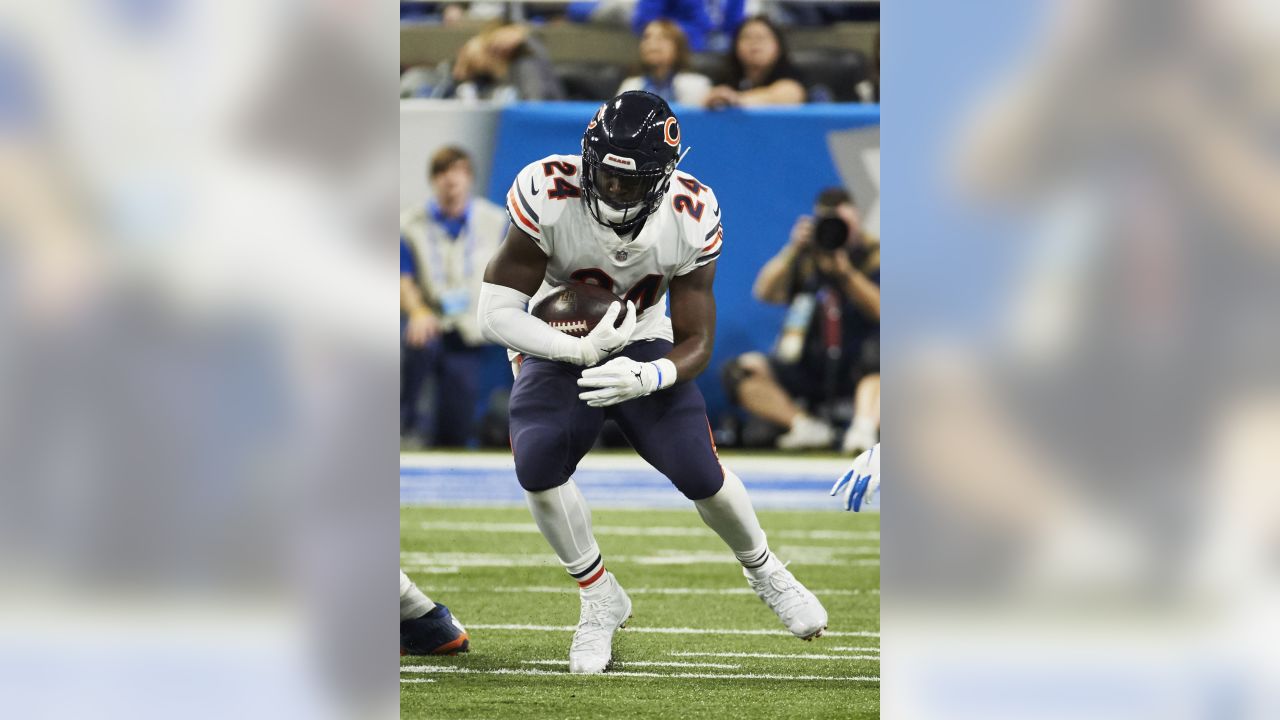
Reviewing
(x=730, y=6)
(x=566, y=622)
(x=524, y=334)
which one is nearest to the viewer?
(x=524, y=334)

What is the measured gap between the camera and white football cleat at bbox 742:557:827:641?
3.68 m

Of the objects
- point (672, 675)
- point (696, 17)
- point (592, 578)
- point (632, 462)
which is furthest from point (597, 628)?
point (696, 17)

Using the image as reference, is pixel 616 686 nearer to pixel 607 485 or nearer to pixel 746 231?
pixel 607 485

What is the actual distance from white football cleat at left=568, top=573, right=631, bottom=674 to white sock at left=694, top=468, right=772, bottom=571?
31cm

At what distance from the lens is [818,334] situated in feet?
27.6

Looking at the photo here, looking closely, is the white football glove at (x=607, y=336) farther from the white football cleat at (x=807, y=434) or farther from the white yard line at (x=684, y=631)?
the white football cleat at (x=807, y=434)

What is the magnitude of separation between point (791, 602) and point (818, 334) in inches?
189

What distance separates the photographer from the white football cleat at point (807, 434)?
333 inches

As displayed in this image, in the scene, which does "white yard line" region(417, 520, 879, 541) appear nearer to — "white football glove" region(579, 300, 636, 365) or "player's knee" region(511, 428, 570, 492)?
"player's knee" region(511, 428, 570, 492)
